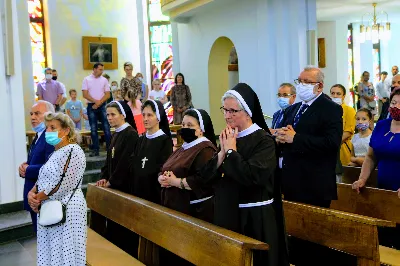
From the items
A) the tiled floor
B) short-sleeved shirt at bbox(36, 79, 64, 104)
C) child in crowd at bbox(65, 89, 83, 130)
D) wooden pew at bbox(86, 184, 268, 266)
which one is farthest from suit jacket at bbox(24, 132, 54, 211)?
child in crowd at bbox(65, 89, 83, 130)

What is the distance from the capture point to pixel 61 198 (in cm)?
400

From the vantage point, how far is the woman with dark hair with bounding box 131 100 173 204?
503 centimetres

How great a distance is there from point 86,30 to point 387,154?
46.8ft

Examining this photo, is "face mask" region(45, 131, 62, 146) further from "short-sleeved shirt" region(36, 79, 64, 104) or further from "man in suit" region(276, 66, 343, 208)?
"short-sleeved shirt" region(36, 79, 64, 104)

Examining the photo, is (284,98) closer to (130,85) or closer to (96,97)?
(130,85)

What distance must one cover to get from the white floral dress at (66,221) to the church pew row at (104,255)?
371 millimetres

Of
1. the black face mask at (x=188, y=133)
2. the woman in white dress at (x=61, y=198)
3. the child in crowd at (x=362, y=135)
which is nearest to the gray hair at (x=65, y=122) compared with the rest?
the woman in white dress at (x=61, y=198)

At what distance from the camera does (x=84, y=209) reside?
412cm

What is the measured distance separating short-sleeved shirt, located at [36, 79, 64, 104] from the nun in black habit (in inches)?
361

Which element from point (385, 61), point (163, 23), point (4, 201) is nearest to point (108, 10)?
point (163, 23)

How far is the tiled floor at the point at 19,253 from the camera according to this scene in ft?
18.9

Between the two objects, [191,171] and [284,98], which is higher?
[284,98]

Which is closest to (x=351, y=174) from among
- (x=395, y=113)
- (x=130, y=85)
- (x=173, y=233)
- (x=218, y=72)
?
(x=395, y=113)

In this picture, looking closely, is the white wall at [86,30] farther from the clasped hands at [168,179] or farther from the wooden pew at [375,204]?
the wooden pew at [375,204]
